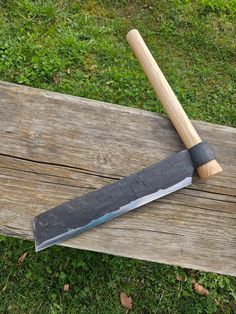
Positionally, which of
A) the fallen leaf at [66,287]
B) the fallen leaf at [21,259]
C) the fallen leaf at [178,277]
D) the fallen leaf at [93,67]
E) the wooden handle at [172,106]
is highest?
the wooden handle at [172,106]

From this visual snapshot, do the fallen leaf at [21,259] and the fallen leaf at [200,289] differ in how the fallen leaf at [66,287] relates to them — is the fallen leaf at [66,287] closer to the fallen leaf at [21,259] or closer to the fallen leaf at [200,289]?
the fallen leaf at [21,259]

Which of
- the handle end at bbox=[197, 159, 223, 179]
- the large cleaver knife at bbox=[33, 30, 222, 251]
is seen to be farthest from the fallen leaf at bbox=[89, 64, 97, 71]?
the handle end at bbox=[197, 159, 223, 179]

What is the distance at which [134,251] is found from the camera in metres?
2.07

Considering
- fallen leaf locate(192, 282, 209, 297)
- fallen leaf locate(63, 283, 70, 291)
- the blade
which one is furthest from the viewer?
fallen leaf locate(192, 282, 209, 297)

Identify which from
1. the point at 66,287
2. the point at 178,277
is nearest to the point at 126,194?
the point at 66,287

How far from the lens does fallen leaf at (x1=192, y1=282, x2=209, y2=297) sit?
126 inches

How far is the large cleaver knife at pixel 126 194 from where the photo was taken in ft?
6.51

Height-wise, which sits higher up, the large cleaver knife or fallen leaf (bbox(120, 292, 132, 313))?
the large cleaver knife

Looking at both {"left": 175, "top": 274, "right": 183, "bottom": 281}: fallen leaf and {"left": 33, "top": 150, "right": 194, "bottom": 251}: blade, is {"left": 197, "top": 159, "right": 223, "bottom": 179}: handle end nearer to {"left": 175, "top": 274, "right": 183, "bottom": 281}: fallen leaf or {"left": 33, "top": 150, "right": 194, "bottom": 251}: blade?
{"left": 33, "top": 150, "right": 194, "bottom": 251}: blade

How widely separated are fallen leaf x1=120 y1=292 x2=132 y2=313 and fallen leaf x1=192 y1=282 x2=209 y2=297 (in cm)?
52

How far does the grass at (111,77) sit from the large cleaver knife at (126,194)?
117cm

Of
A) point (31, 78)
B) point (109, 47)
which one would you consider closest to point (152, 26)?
point (109, 47)

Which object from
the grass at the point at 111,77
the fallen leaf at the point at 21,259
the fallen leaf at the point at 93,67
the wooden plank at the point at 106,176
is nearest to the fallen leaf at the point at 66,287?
the grass at the point at 111,77

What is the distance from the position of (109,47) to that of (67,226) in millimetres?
2341
